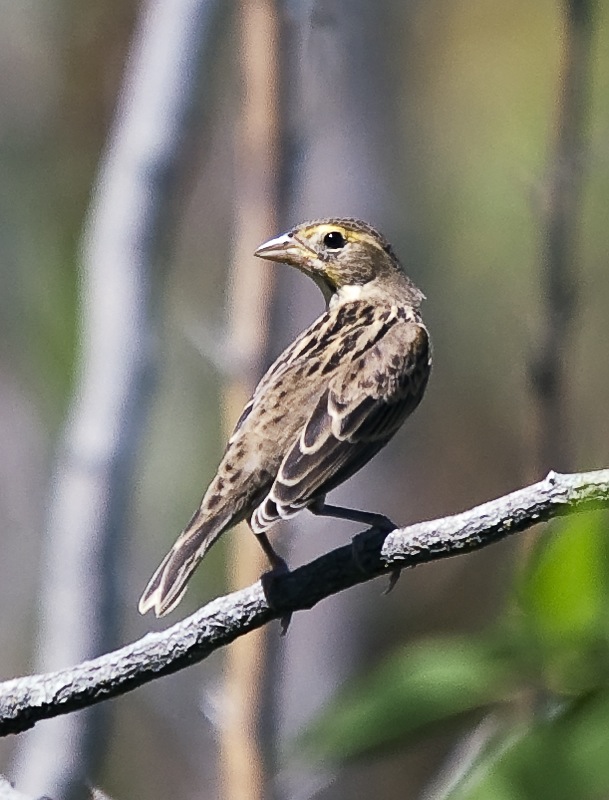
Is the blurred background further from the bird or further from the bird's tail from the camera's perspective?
the bird's tail

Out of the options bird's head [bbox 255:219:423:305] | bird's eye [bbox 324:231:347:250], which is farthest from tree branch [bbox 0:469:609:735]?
bird's eye [bbox 324:231:347:250]

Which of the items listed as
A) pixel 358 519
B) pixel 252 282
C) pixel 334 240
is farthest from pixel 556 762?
pixel 252 282

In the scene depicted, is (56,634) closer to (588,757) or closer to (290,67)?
(290,67)

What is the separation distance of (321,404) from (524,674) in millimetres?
1224

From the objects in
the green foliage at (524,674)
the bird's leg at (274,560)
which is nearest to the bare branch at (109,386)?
the bird's leg at (274,560)

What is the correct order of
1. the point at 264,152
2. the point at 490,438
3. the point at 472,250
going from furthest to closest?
1. the point at 472,250
2. the point at 490,438
3. the point at 264,152

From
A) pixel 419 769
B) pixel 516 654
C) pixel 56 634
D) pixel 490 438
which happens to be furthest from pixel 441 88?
pixel 516 654

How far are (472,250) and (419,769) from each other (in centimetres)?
390

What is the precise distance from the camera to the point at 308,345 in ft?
11.5

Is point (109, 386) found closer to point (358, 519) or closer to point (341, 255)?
point (341, 255)

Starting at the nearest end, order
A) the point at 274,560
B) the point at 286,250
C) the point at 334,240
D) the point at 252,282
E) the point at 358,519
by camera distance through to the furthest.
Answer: the point at 274,560
the point at 358,519
the point at 286,250
the point at 334,240
the point at 252,282

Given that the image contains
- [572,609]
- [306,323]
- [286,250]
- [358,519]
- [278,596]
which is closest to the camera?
[572,609]

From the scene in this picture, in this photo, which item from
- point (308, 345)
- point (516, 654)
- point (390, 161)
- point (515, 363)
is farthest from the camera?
point (515, 363)

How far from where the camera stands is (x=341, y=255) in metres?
3.75
